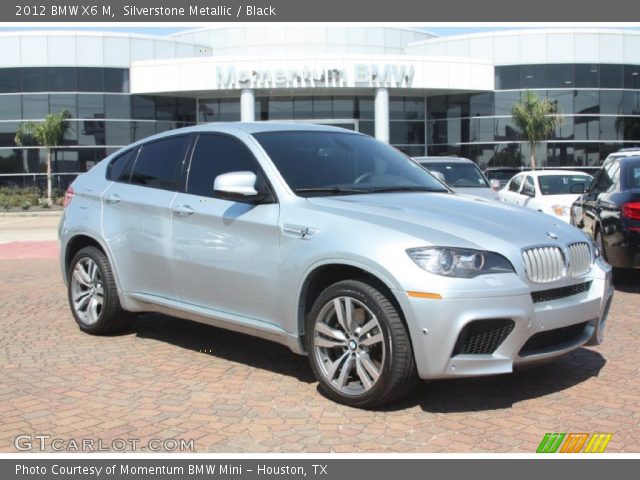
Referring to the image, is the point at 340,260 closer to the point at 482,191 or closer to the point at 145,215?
the point at 145,215

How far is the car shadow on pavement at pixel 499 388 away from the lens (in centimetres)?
443

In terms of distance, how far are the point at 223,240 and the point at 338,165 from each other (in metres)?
1.03

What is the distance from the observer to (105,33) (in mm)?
36625

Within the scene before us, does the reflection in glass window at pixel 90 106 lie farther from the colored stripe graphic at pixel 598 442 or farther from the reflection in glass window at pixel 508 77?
the colored stripe graphic at pixel 598 442

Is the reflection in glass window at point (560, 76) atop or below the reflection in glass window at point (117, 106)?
atop

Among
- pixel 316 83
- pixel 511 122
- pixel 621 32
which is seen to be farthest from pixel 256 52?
pixel 621 32

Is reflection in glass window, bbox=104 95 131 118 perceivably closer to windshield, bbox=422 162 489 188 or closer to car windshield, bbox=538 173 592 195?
car windshield, bbox=538 173 592 195

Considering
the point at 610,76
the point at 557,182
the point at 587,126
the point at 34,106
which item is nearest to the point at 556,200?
the point at 557,182

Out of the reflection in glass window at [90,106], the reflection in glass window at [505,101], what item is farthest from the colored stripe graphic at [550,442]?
the reflection in glass window at [90,106]

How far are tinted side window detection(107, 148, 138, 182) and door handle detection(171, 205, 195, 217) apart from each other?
0.99 meters

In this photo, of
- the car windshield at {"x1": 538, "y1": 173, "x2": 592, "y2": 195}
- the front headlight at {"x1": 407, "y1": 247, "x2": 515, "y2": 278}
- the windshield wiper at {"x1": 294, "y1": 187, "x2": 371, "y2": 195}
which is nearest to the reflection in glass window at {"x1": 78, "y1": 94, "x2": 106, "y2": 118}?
the car windshield at {"x1": 538, "y1": 173, "x2": 592, "y2": 195}

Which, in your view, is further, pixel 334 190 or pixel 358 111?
pixel 358 111

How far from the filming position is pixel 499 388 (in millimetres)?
4758

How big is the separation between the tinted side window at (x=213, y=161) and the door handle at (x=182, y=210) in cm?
14
